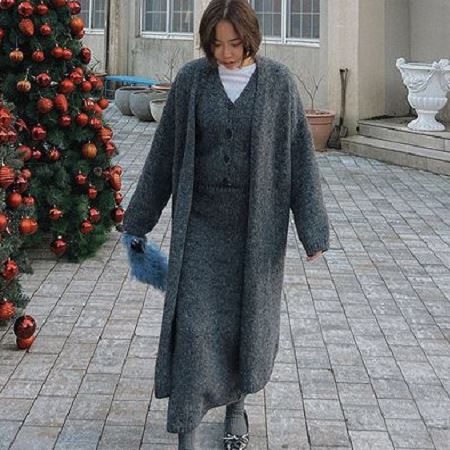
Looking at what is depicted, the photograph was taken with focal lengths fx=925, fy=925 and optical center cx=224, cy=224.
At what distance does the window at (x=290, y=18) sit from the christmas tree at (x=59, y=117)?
25.6 feet

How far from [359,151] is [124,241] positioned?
8655 millimetres

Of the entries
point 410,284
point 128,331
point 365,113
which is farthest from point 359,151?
point 128,331

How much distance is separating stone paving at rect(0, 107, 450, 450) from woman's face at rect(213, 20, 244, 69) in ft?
5.33

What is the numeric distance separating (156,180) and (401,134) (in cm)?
861

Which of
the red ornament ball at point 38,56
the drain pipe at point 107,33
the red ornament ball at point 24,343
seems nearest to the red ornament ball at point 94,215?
the red ornament ball at point 38,56

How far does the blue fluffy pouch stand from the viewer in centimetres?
386

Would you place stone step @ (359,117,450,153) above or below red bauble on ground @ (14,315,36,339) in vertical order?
above

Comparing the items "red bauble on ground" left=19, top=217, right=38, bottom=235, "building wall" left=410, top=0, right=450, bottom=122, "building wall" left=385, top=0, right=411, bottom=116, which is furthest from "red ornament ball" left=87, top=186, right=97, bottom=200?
"building wall" left=385, top=0, right=411, bottom=116

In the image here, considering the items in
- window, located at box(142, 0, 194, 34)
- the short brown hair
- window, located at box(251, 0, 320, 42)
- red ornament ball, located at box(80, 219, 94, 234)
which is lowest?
red ornament ball, located at box(80, 219, 94, 234)

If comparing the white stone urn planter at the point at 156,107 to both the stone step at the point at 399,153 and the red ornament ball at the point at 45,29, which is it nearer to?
the stone step at the point at 399,153

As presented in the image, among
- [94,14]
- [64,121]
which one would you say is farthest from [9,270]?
[94,14]

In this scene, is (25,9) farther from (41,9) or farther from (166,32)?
(166,32)

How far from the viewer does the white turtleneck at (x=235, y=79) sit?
352 centimetres

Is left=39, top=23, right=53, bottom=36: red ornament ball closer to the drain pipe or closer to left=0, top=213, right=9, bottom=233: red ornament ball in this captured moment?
left=0, top=213, right=9, bottom=233: red ornament ball
